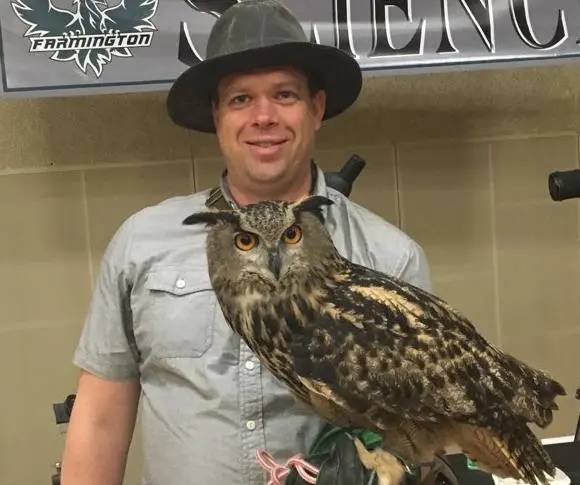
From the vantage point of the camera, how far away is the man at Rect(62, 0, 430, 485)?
1.01 m

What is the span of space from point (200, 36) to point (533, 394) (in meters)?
0.91

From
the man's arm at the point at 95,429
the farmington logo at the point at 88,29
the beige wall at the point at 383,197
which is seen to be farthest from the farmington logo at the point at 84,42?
the man's arm at the point at 95,429

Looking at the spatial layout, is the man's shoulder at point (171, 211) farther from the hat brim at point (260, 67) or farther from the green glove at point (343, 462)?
the green glove at point (343, 462)

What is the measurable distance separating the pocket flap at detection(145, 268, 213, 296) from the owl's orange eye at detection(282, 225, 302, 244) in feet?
1.03

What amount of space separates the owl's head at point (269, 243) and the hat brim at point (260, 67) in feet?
0.92

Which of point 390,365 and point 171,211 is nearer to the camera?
point 390,365

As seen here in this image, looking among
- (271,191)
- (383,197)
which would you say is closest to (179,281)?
(271,191)

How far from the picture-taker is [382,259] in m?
1.07

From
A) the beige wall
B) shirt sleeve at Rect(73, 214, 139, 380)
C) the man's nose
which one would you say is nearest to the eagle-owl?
the man's nose

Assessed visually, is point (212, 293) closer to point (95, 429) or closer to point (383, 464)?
point (95, 429)

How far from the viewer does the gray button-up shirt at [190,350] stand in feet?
3.35

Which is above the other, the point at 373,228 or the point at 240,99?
the point at 240,99

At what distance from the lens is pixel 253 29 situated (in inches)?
39.2

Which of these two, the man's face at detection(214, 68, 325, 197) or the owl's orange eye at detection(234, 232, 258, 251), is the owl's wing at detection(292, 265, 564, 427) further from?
the man's face at detection(214, 68, 325, 197)
